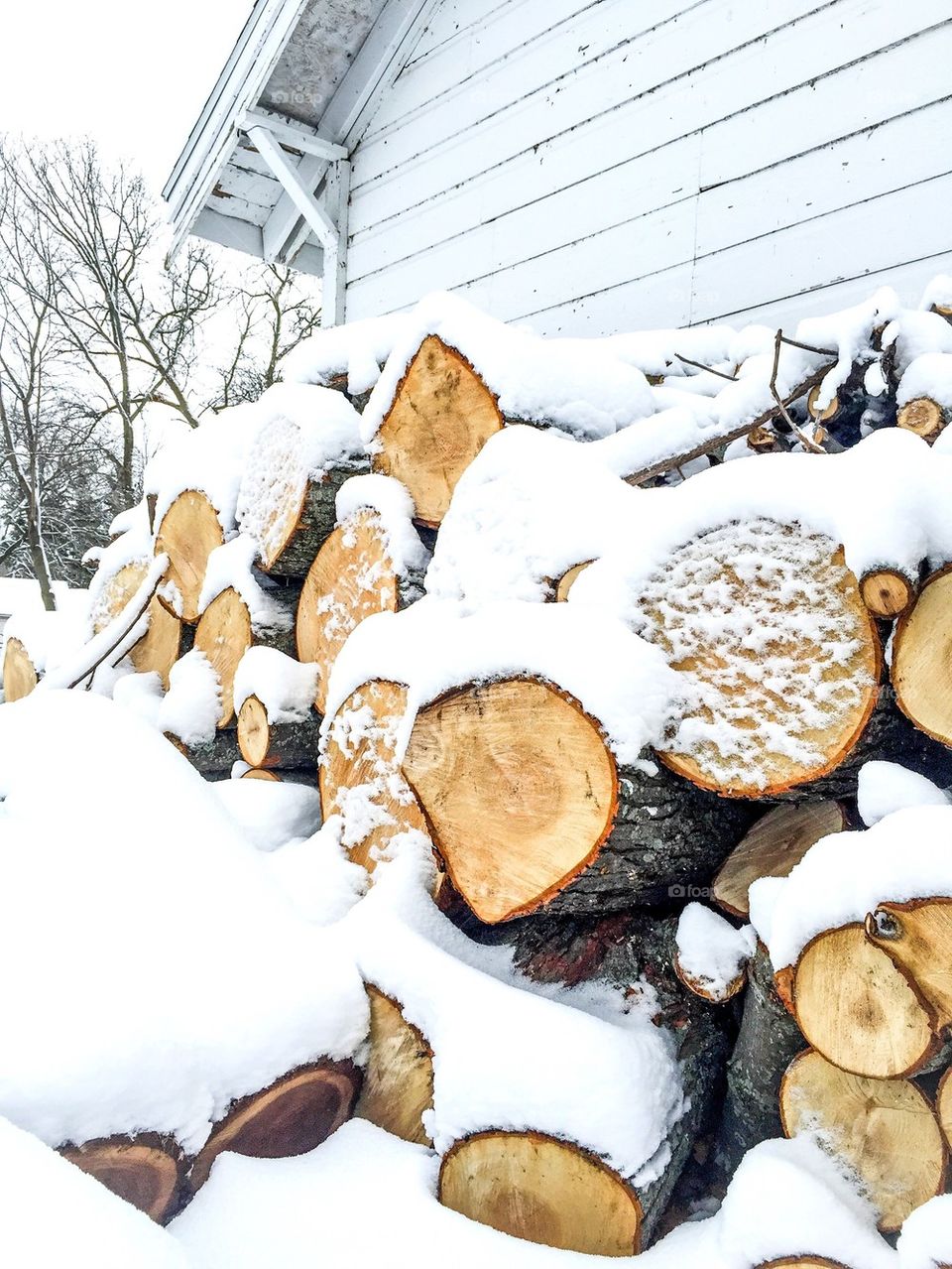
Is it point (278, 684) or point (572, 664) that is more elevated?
point (572, 664)

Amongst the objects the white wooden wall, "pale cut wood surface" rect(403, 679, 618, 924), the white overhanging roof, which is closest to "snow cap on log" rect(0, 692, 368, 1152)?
"pale cut wood surface" rect(403, 679, 618, 924)

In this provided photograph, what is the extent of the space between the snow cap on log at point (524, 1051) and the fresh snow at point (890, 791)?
441mm

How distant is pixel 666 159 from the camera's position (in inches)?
109

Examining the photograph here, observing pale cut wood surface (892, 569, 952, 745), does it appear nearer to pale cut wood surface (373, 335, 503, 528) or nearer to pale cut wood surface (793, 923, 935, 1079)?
pale cut wood surface (793, 923, 935, 1079)

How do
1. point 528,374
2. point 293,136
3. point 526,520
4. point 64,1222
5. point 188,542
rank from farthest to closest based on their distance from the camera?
point 293,136 → point 188,542 → point 528,374 → point 526,520 → point 64,1222

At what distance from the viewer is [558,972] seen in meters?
1.27

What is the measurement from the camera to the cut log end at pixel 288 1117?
1110mm

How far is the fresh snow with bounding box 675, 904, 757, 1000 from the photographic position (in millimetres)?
1137

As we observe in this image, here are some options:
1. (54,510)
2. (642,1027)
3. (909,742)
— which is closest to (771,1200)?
(642,1027)

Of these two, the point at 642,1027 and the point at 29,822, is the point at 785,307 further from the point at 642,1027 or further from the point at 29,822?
the point at 29,822

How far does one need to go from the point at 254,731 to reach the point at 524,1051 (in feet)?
3.86

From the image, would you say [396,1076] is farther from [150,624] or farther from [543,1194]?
[150,624]

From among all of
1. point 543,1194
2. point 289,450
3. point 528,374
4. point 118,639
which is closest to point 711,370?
point 528,374

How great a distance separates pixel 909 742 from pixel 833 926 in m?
0.30
